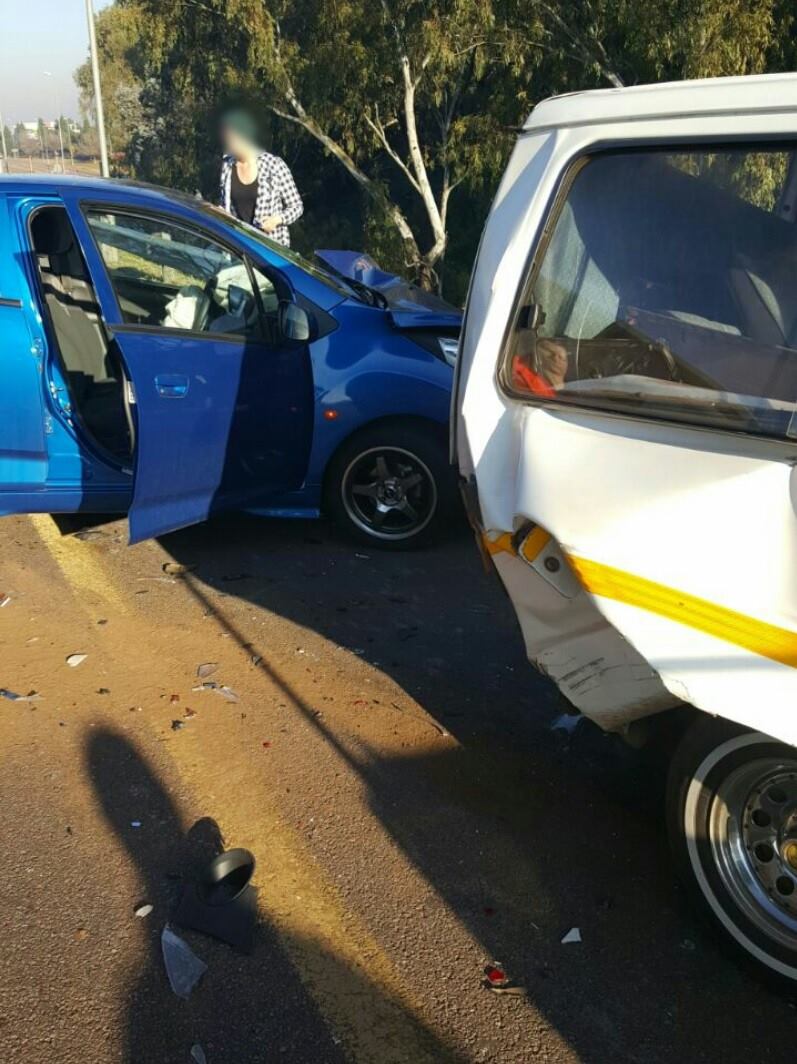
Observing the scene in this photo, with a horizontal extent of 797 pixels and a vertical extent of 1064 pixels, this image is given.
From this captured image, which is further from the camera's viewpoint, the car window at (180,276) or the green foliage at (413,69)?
the green foliage at (413,69)

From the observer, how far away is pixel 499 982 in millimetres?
2584

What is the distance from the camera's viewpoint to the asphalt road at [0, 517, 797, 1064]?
245cm

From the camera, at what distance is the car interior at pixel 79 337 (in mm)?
5129

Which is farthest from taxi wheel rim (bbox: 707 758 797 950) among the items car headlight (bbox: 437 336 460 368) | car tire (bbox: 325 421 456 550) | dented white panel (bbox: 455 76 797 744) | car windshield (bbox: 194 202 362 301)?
car windshield (bbox: 194 202 362 301)

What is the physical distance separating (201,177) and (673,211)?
3150 cm

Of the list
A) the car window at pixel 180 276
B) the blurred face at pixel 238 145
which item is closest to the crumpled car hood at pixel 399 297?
the car window at pixel 180 276

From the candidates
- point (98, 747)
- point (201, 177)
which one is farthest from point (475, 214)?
point (98, 747)

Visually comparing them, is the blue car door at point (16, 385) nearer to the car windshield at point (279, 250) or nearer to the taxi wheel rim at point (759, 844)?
the car windshield at point (279, 250)

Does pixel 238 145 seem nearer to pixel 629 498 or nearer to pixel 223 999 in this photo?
pixel 629 498

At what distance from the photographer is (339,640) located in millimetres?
4512

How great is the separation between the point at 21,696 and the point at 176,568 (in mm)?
1496

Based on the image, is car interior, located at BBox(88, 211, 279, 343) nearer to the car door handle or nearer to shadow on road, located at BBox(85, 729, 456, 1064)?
the car door handle

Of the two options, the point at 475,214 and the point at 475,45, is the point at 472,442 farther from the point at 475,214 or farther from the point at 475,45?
the point at 475,214

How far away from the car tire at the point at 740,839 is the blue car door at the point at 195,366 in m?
2.95
